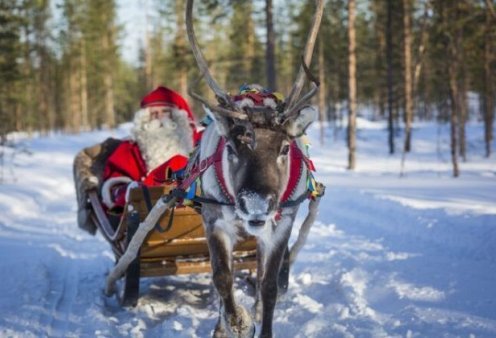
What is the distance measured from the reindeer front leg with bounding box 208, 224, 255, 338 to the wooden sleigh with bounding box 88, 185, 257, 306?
3.25 feet

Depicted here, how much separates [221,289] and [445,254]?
10.9 ft

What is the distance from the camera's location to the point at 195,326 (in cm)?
429

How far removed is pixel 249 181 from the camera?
120 inches

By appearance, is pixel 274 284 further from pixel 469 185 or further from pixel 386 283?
pixel 469 185

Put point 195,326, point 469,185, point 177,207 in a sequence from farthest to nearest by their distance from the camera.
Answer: point 469,185 → point 177,207 → point 195,326

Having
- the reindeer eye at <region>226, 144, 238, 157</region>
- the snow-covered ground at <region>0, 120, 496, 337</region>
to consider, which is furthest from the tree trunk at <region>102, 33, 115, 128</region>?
the reindeer eye at <region>226, 144, 238, 157</region>

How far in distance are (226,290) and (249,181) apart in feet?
3.30

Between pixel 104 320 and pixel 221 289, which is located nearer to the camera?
pixel 221 289

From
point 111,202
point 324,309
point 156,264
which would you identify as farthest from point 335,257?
point 111,202

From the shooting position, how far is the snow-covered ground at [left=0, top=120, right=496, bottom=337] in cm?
407

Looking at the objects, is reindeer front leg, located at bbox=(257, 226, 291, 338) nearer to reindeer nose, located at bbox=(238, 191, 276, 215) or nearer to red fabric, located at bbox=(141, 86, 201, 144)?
reindeer nose, located at bbox=(238, 191, 276, 215)

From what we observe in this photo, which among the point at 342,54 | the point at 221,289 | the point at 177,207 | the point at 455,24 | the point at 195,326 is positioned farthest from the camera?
the point at 342,54

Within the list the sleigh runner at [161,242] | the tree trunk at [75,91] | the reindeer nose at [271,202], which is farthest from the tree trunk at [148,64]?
the reindeer nose at [271,202]

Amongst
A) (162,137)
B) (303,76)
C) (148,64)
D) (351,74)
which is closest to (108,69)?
(148,64)
